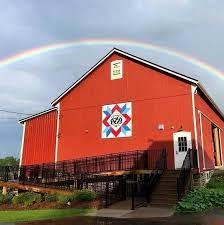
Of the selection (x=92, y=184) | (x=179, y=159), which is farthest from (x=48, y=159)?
(x=179, y=159)

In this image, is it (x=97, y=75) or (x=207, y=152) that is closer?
(x=207, y=152)

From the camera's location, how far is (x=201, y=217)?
492 inches

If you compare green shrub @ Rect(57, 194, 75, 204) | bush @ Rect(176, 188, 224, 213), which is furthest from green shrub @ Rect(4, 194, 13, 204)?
bush @ Rect(176, 188, 224, 213)

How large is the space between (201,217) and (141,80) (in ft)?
39.7

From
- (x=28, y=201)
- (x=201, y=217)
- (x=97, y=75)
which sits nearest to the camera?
(x=201, y=217)

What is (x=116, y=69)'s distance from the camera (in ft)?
79.9

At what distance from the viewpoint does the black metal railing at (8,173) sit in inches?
825

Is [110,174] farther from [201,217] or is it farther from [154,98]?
[201,217]

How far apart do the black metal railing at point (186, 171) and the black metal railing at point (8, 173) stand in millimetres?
10757

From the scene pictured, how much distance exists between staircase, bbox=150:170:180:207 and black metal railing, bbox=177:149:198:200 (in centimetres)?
41

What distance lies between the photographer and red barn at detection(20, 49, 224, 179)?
67.8 feet

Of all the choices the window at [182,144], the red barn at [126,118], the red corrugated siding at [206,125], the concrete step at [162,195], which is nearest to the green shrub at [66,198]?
the concrete step at [162,195]

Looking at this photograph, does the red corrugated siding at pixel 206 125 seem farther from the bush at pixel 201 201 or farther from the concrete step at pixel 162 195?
the concrete step at pixel 162 195

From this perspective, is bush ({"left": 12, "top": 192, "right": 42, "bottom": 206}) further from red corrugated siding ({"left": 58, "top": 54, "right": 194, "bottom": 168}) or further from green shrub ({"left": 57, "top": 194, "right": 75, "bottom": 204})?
red corrugated siding ({"left": 58, "top": 54, "right": 194, "bottom": 168})
